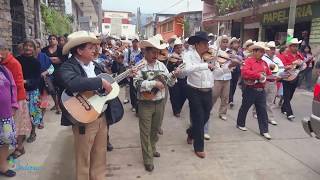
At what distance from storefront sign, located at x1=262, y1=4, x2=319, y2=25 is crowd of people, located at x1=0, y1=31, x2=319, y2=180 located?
7.69m

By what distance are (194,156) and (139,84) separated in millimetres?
1448

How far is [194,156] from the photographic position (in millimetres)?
4961

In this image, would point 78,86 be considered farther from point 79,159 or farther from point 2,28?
point 2,28

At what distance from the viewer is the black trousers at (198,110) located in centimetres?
482

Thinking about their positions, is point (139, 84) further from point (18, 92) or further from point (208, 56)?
point (18, 92)

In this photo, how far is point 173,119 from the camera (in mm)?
7152

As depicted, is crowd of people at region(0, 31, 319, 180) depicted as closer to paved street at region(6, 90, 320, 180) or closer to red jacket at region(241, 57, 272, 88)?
red jacket at region(241, 57, 272, 88)

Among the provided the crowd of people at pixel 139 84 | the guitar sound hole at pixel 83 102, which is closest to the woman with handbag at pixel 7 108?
the crowd of people at pixel 139 84

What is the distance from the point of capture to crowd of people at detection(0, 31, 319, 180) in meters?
3.36

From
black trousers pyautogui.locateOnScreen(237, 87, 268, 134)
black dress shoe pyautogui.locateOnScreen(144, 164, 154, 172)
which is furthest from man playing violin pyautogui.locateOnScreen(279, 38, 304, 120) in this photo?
black dress shoe pyautogui.locateOnScreen(144, 164, 154, 172)

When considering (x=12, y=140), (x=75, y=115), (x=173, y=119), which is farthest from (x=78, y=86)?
(x=173, y=119)

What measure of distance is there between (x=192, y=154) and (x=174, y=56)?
2.81 metres

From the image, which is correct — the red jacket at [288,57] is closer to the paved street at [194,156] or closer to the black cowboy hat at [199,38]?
the paved street at [194,156]

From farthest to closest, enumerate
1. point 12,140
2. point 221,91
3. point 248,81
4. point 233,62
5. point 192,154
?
point 221,91 → point 248,81 → point 233,62 → point 192,154 → point 12,140
